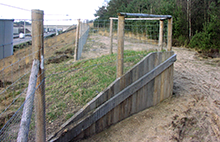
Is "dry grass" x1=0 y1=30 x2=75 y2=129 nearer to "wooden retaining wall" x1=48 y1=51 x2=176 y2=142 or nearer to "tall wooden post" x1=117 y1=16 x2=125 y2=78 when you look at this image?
"wooden retaining wall" x1=48 y1=51 x2=176 y2=142

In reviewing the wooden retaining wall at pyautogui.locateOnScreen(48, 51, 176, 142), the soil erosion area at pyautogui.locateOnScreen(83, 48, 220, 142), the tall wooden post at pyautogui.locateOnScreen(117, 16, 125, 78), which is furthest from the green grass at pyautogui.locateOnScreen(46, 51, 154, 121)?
the soil erosion area at pyautogui.locateOnScreen(83, 48, 220, 142)

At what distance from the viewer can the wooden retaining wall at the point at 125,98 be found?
449 centimetres

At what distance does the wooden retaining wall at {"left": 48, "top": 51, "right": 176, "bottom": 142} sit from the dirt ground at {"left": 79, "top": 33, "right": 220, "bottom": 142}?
18 cm

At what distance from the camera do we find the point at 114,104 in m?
5.06

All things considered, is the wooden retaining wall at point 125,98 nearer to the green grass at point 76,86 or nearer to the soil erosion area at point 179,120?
the soil erosion area at point 179,120

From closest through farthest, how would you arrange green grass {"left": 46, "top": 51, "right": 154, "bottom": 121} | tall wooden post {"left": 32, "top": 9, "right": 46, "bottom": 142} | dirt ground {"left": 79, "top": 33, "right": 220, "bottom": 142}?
tall wooden post {"left": 32, "top": 9, "right": 46, "bottom": 142} → dirt ground {"left": 79, "top": 33, "right": 220, "bottom": 142} → green grass {"left": 46, "top": 51, "right": 154, "bottom": 121}

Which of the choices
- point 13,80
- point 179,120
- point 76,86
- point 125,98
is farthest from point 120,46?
point 13,80

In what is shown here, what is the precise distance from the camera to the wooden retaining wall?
4492 mm

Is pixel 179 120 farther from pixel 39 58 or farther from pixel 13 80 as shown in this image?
pixel 13 80

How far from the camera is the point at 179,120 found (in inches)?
207

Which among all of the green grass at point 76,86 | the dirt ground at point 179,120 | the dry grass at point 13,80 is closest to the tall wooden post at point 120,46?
the green grass at point 76,86

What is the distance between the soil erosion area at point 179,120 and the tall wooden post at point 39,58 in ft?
4.63

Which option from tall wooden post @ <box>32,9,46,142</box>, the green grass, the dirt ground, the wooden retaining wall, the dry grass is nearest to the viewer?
tall wooden post @ <box>32,9,46,142</box>

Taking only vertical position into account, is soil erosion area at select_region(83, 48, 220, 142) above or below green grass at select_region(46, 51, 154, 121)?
below
